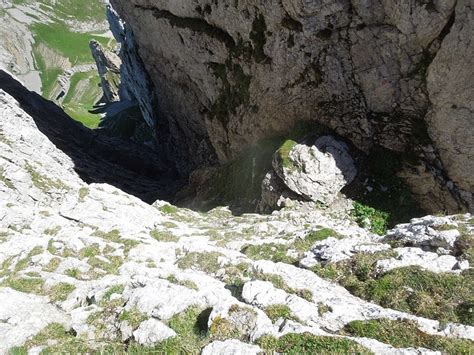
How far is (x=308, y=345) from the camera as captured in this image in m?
8.24

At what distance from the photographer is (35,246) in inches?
781

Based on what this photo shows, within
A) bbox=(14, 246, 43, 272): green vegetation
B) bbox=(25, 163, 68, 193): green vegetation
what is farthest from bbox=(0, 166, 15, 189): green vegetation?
bbox=(14, 246, 43, 272): green vegetation

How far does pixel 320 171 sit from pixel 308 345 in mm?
19318

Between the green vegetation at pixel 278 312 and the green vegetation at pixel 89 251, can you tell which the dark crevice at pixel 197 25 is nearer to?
the green vegetation at pixel 89 251

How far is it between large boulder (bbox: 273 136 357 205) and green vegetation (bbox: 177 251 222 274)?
11611 mm

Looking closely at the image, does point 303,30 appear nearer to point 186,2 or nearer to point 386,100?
point 386,100

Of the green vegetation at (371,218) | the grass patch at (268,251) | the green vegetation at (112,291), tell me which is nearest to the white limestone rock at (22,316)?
the green vegetation at (112,291)

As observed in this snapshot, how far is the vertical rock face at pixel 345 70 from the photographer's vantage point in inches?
861

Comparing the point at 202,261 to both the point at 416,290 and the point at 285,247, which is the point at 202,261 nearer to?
the point at 285,247

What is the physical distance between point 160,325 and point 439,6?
21714 millimetres

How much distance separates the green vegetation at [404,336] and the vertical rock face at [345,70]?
18.0 m

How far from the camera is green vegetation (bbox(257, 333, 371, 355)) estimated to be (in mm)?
7902

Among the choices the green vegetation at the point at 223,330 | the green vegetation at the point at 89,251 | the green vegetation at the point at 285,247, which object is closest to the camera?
the green vegetation at the point at 223,330

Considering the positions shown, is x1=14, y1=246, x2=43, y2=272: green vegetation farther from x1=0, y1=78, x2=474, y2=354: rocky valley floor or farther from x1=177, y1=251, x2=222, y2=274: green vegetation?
x1=177, y1=251, x2=222, y2=274: green vegetation
